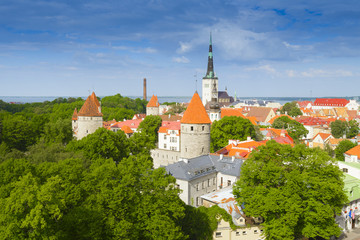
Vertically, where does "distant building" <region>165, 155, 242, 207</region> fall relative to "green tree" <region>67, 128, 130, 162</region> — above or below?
below

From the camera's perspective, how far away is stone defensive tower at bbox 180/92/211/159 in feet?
124

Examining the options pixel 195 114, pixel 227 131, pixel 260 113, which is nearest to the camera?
pixel 195 114

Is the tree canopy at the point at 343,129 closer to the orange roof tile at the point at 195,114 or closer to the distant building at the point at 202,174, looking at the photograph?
the orange roof tile at the point at 195,114

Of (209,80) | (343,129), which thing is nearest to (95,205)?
(343,129)

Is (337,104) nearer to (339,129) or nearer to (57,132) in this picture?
(339,129)

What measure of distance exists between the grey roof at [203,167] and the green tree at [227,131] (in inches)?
550

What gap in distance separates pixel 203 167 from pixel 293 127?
144 ft

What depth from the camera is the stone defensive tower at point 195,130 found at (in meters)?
37.8

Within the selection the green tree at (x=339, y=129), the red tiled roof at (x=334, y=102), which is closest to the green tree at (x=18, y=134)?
the green tree at (x=339, y=129)

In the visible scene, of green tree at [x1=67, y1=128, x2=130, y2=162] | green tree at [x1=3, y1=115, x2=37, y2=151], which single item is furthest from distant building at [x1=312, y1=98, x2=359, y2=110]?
green tree at [x1=67, y1=128, x2=130, y2=162]

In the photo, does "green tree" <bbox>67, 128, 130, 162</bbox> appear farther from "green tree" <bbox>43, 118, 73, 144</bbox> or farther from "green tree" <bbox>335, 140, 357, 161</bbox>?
"green tree" <bbox>335, 140, 357, 161</bbox>

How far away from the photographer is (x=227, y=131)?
162ft

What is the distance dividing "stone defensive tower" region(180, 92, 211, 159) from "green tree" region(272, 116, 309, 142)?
110ft

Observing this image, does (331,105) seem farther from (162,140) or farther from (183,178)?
(183,178)
